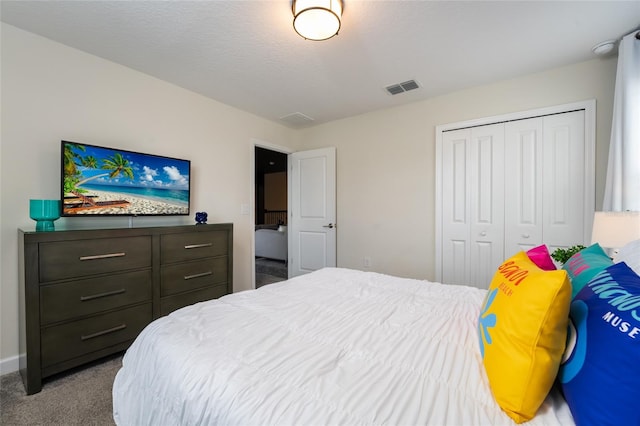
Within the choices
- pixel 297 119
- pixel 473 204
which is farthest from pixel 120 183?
pixel 473 204

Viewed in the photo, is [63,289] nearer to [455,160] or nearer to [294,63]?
[294,63]

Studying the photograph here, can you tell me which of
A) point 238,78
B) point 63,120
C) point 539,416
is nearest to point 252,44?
point 238,78

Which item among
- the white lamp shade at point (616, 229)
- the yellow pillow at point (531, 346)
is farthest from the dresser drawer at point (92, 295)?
the white lamp shade at point (616, 229)

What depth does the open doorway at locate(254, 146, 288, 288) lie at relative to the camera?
208 inches

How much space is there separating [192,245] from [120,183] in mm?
810

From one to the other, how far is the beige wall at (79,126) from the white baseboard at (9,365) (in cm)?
2

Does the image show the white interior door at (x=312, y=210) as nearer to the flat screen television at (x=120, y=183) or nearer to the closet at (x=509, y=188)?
the closet at (x=509, y=188)

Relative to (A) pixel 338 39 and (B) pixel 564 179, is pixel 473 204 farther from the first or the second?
(A) pixel 338 39

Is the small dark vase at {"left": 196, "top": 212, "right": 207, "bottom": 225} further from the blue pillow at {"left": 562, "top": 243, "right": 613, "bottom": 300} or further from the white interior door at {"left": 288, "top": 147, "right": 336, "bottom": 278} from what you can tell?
the blue pillow at {"left": 562, "top": 243, "right": 613, "bottom": 300}

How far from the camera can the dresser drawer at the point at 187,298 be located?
2.37m

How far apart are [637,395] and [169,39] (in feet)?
9.68

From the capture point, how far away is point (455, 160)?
3066mm

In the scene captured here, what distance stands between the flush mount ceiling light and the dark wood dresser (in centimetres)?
193

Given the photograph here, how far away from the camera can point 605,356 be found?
60cm
